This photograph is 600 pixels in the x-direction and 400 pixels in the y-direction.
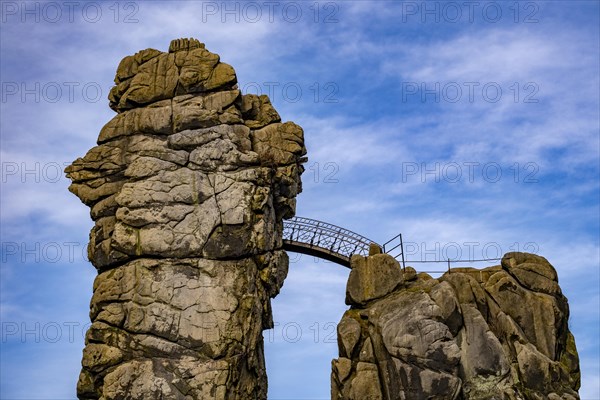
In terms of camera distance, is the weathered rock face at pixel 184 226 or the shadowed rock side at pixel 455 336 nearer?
the weathered rock face at pixel 184 226

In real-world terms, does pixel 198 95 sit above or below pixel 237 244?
above

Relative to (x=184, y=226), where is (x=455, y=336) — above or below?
below

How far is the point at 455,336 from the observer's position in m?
60.6

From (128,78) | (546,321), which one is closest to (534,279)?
(546,321)

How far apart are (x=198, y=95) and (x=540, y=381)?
75.0 ft

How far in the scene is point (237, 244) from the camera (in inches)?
2414

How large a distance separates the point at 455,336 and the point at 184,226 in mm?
14540

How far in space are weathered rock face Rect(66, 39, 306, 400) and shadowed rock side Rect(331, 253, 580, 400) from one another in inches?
185

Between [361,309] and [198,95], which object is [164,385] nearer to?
[361,309]

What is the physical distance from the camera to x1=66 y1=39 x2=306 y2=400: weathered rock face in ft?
195

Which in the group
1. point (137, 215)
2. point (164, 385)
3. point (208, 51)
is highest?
point (208, 51)

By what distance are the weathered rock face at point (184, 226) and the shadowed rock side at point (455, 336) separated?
4691 millimetres

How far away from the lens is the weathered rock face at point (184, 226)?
5950 cm

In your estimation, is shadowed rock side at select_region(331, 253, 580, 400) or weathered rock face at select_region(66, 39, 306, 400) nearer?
weathered rock face at select_region(66, 39, 306, 400)
